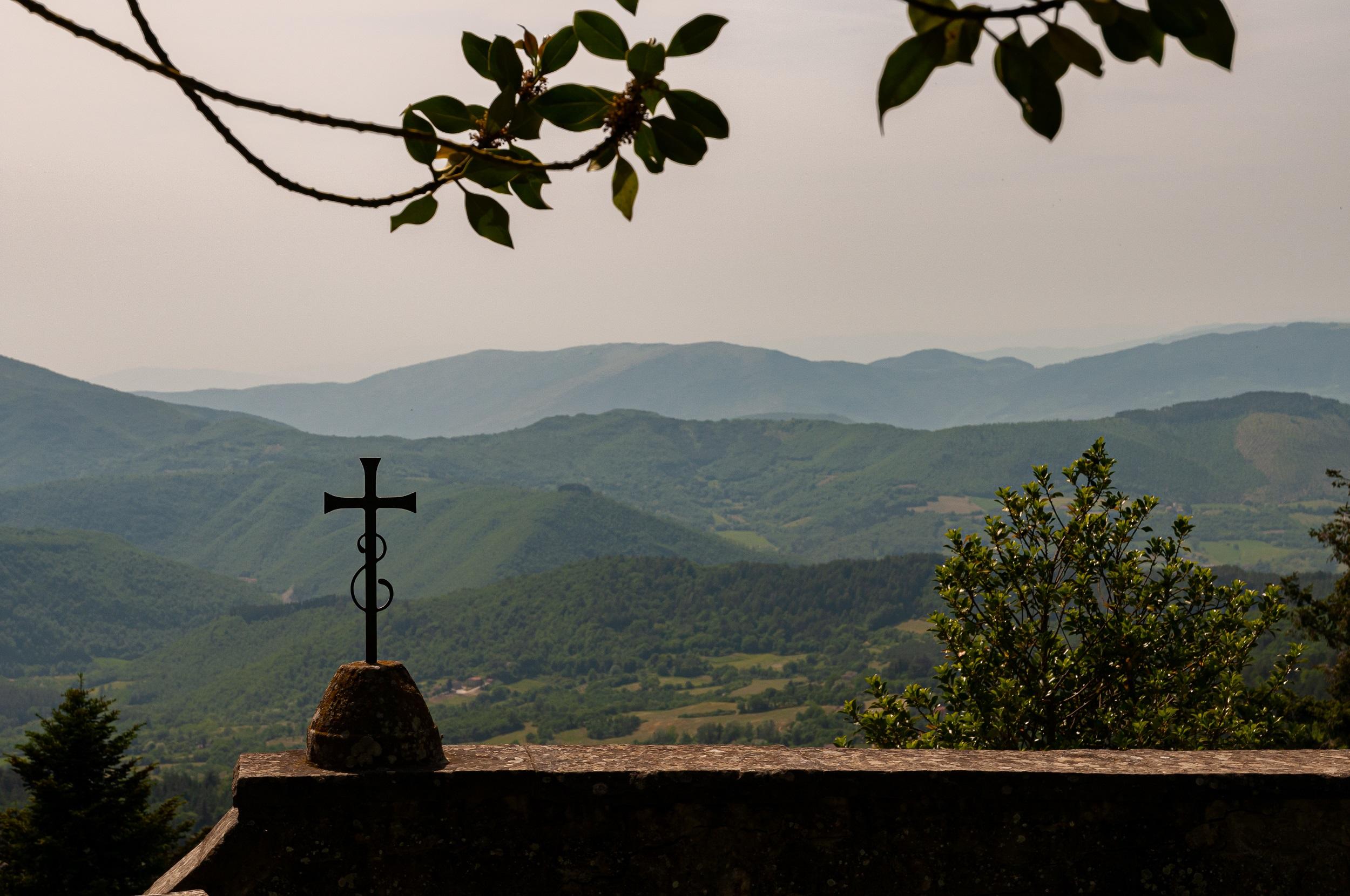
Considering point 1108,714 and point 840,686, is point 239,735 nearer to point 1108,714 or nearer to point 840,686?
point 840,686

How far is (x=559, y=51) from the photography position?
164 centimetres

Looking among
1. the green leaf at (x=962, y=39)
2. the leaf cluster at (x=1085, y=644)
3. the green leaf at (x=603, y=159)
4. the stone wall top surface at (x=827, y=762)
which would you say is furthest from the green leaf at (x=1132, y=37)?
the leaf cluster at (x=1085, y=644)

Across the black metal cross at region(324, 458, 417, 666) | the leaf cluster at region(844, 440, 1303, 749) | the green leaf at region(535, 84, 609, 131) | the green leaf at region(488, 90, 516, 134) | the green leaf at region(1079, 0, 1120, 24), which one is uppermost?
the green leaf at region(488, 90, 516, 134)

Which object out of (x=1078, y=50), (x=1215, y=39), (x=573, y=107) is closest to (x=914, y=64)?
(x=1078, y=50)

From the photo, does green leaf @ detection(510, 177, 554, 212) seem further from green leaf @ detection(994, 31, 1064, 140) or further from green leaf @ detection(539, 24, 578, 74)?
green leaf @ detection(994, 31, 1064, 140)

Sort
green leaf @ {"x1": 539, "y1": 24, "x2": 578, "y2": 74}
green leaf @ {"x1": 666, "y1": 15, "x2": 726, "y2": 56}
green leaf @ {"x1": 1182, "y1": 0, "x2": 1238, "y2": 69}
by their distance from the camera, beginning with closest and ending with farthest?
green leaf @ {"x1": 1182, "y1": 0, "x2": 1238, "y2": 69} → green leaf @ {"x1": 666, "y1": 15, "x2": 726, "y2": 56} → green leaf @ {"x1": 539, "y1": 24, "x2": 578, "y2": 74}

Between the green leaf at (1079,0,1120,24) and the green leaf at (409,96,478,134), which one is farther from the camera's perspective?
the green leaf at (409,96,478,134)

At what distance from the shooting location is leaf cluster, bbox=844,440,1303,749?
799 cm

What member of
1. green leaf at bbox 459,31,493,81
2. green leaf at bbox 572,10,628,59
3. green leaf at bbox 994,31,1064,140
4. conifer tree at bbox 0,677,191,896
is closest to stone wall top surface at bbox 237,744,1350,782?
green leaf at bbox 459,31,493,81

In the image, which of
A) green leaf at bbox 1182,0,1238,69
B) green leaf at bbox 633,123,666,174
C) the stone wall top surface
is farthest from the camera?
the stone wall top surface

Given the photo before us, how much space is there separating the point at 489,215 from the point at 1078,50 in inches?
38.7

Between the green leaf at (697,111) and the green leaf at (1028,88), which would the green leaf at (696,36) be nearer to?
the green leaf at (697,111)

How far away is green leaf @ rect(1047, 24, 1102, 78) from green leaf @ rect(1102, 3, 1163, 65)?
0.02 meters

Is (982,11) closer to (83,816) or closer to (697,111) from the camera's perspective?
(697,111)
